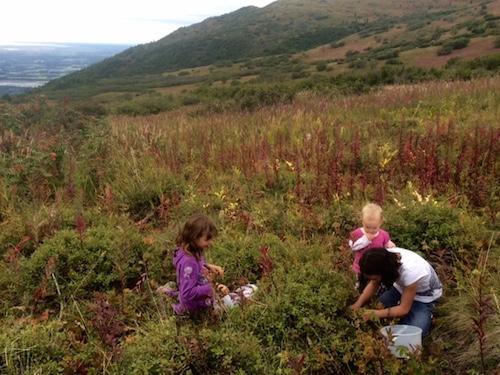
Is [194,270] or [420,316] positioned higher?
[194,270]

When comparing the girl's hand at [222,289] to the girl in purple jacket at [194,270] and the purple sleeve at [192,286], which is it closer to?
the girl in purple jacket at [194,270]

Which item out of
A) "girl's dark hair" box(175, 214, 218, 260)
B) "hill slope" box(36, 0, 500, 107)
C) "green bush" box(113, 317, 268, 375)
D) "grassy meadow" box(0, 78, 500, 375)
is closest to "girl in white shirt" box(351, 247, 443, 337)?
"grassy meadow" box(0, 78, 500, 375)

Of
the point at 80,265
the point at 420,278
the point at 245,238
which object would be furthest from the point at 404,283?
the point at 80,265

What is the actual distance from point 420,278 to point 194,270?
65.0 inches

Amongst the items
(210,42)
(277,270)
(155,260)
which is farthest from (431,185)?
(210,42)

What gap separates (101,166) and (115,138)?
33.1 inches

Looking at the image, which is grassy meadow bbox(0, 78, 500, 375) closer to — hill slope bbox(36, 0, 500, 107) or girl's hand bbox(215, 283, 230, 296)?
girl's hand bbox(215, 283, 230, 296)

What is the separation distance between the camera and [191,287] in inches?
116

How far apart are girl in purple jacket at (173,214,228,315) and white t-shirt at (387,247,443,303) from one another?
134 centimetres

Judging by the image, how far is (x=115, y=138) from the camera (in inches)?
249

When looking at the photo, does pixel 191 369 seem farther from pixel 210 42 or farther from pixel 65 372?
pixel 210 42

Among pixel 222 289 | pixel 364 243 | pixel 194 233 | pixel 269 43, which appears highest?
pixel 269 43

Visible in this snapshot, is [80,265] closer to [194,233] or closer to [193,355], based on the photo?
[194,233]

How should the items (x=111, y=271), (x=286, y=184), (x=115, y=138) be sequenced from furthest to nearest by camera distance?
(x=115, y=138) → (x=286, y=184) → (x=111, y=271)
